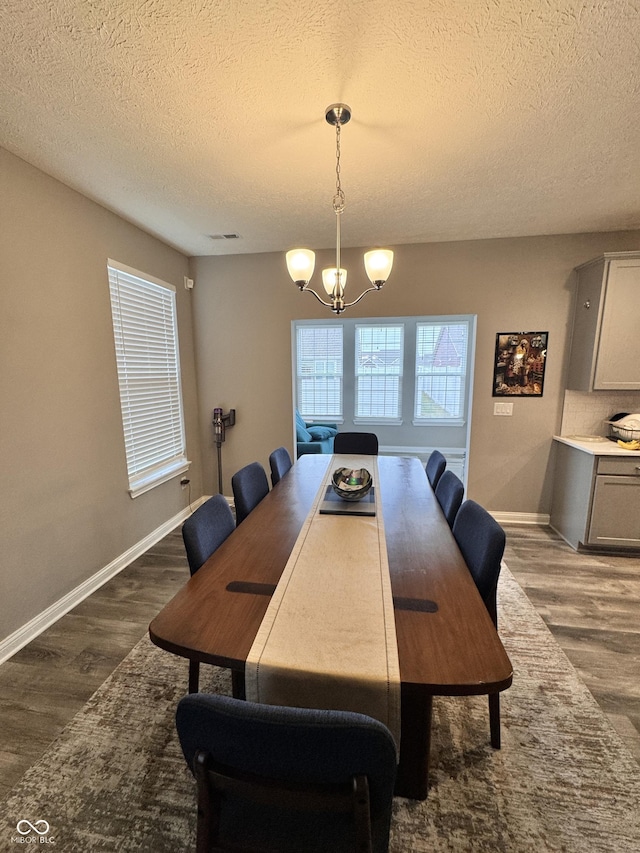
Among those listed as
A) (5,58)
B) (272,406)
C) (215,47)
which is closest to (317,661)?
(215,47)

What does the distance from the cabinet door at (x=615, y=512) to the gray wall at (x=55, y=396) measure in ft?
12.5

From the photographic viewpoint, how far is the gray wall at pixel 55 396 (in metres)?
1.97

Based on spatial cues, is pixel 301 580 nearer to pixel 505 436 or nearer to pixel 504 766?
pixel 504 766

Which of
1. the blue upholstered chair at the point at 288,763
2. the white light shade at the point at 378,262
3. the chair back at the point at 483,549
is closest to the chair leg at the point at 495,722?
the chair back at the point at 483,549

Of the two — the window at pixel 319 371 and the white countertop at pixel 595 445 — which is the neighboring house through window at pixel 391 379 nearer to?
the window at pixel 319 371

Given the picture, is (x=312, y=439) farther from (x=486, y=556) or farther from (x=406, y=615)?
(x=406, y=615)

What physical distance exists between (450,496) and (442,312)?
2.11 metres

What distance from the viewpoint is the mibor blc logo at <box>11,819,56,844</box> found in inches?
46.7

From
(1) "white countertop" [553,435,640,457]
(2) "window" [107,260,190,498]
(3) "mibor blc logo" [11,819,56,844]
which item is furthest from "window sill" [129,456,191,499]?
(1) "white countertop" [553,435,640,457]

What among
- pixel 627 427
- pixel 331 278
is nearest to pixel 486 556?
pixel 331 278

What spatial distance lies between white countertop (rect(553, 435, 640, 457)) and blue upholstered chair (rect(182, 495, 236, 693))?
2834 millimetres

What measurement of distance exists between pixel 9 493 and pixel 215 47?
90.8 inches

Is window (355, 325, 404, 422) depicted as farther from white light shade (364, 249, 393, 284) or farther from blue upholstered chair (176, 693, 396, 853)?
blue upholstered chair (176, 693, 396, 853)

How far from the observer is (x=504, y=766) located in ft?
4.62
